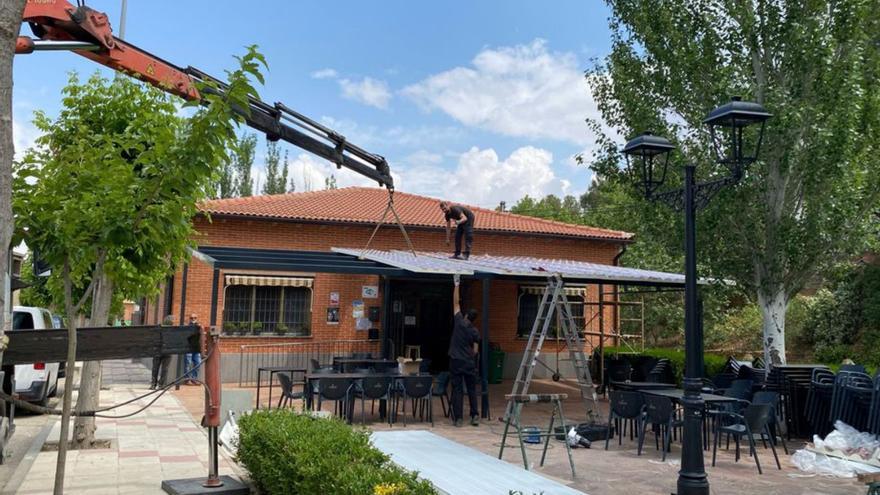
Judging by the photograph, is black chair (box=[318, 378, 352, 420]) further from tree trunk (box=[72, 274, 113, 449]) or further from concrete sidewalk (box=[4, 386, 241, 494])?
tree trunk (box=[72, 274, 113, 449])

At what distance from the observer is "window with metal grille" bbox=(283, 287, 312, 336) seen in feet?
54.3

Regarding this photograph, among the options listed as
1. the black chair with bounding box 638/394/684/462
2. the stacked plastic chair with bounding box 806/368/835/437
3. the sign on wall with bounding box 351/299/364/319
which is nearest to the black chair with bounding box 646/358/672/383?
the stacked plastic chair with bounding box 806/368/835/437

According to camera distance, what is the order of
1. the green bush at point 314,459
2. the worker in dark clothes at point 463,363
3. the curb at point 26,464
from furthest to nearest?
the worker in dark clothes at point 463,363
the curb at point 26,464
the green bush at point 314,459

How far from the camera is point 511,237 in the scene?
19.3 m

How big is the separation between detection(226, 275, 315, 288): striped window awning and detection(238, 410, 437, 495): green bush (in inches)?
400

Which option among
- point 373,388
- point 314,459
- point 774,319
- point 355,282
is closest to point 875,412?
point 774,319

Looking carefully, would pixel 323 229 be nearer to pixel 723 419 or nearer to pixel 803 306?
pixel 723 419

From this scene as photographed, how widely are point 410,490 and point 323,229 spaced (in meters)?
14.0

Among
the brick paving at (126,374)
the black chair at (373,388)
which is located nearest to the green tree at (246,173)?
the brick paving at (126,374)

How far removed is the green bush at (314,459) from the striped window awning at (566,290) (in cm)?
1360

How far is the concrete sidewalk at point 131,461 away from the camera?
6234mm

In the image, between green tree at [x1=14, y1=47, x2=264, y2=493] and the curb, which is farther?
the curb

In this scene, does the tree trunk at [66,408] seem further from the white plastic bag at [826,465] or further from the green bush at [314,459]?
the white plastic bag at [826,465]

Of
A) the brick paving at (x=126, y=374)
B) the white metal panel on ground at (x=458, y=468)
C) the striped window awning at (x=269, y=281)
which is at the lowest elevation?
the brick paving at (x=126, y=374)
